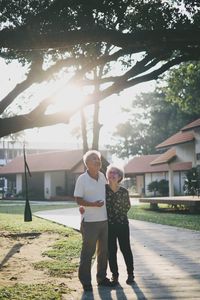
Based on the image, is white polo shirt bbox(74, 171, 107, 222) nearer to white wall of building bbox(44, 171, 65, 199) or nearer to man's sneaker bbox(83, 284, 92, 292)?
man's sneaker bbox(83, 284, 92, 292)

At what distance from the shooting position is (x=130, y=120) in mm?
70125

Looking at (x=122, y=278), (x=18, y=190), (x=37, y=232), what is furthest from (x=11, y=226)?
(x=18, y=190)

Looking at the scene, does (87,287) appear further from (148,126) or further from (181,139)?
(148,126)

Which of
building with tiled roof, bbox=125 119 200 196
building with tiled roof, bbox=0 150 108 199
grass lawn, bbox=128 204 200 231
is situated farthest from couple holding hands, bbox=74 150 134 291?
building with tiled roof, bbox=0 150 108 199

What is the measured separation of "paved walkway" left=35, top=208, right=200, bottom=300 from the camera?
5574 mm

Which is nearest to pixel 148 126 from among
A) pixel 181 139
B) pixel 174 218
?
pixel 181 139

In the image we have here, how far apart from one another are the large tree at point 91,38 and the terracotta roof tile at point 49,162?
112ft

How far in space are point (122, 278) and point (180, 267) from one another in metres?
1.23

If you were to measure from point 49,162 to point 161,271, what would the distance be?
146 feet

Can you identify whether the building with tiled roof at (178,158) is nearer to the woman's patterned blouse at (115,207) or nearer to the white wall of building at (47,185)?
the white wall of building at (47,185)

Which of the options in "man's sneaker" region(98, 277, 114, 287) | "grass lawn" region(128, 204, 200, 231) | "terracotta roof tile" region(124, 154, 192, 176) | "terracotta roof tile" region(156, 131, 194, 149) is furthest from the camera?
"terracotta roof tile" region(124, 154, 192, 176)

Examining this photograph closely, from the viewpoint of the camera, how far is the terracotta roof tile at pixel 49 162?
47381 millimetres

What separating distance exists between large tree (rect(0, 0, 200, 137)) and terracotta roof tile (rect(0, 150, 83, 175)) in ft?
112

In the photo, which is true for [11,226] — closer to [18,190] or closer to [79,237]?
[79,237]
